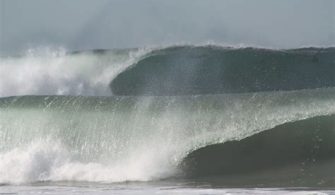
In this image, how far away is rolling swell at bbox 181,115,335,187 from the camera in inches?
443

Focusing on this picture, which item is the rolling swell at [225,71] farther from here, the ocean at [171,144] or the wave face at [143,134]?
the wave face at [143,134]

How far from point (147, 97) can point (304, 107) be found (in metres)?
3.20

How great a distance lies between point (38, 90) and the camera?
1948cm

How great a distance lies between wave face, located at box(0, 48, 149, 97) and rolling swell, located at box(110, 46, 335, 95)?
0.60m

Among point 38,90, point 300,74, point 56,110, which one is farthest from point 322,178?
point 38,90

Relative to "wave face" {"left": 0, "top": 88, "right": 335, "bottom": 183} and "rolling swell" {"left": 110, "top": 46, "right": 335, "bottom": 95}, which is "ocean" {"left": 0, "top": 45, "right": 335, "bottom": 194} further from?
"rolling swell" {"left": 110, "top": 46, "right": 335, "bottom": 95}

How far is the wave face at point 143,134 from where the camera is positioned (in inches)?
468

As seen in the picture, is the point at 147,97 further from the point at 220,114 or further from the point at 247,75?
the point at 247,75

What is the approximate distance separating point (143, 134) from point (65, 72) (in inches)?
325

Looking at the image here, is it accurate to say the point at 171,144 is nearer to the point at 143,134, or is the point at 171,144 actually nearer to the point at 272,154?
the point at 143,134

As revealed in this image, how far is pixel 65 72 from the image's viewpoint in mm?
20391

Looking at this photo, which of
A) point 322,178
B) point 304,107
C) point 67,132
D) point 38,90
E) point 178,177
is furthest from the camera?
point 38,90

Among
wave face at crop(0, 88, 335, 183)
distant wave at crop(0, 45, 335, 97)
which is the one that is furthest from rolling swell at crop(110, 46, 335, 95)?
wave face at crop(0, 88, 335, 183)

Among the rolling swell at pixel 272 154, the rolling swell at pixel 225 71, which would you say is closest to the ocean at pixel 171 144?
the rolling swell at pixel 272 154
